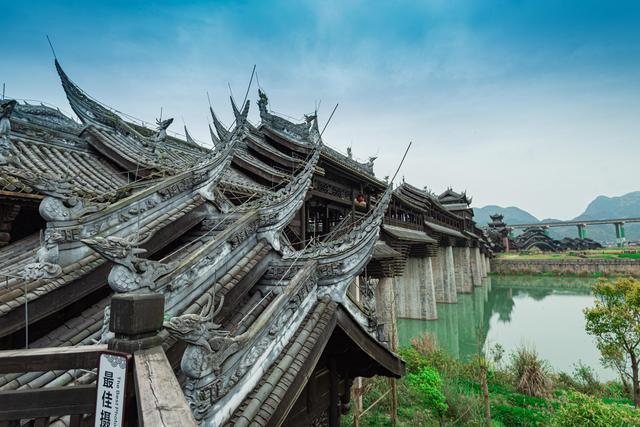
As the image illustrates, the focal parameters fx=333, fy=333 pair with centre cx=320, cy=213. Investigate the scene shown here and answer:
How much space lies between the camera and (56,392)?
83.7 inches

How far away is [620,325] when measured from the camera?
1241cm

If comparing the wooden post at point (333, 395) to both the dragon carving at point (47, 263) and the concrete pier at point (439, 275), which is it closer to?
the dragon carving at point (47, 263)

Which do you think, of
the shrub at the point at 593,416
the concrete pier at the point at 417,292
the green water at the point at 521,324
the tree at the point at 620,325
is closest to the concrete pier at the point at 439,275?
the green water at the point at 521,324

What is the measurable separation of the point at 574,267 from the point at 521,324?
30694 mm

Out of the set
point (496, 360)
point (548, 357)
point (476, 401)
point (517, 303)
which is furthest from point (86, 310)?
point (517, 303)

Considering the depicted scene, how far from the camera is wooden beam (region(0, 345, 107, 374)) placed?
2.06 m

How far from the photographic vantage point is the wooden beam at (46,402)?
2.04m

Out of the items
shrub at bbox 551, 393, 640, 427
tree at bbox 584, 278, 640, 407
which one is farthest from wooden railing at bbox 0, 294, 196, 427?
Result: tree at bbox 584, 278, 640, 407

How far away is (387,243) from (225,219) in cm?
1259

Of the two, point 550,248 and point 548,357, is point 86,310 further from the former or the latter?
point 550,248

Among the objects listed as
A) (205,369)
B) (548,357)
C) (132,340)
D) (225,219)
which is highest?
(225,219)

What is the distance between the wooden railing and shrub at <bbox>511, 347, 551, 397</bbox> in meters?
15.0

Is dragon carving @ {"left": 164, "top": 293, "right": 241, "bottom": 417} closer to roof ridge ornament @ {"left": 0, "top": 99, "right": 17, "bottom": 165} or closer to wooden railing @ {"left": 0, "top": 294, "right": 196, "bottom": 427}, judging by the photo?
wooden railing @ {"left": 0, "top": 294, "right": 196, "bottom": 427}

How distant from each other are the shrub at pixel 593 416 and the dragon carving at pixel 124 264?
374 inches
